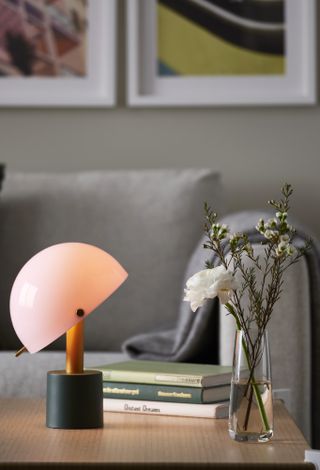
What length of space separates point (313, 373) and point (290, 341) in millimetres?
120

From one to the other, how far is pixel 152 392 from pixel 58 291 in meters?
0.26

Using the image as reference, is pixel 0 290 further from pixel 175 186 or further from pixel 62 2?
pixel 62 2

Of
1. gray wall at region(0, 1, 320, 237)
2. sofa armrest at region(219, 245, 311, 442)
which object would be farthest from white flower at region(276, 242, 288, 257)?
gray wall at region(0, 1, 320, 237)

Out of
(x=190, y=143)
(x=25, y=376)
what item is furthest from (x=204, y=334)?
(x=190, y=143)

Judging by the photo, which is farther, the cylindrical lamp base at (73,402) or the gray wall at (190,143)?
the gray wall at (190,143)

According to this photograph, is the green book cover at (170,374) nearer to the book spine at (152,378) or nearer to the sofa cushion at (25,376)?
the book spine at (152,378)

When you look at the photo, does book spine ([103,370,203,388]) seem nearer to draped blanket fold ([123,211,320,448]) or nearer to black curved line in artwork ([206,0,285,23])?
draped blanket fold ([123,211,320,448])

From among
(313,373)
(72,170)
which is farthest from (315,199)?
Answer: (313,373)

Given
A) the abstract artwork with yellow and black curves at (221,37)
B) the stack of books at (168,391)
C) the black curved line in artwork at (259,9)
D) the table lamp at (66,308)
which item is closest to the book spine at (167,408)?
the stack of books at (168,391)

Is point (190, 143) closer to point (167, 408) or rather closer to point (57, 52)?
point (57, 52)

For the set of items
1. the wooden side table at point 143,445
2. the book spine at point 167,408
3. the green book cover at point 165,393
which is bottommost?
the wooden side table at point 143,445

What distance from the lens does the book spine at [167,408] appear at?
4.51 feet

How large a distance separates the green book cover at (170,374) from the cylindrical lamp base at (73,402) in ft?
0.46

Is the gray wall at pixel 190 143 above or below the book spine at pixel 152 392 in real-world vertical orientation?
above
